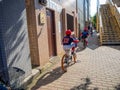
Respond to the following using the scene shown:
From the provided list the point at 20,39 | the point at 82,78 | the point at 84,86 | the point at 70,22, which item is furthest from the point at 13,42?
the point at 70,22

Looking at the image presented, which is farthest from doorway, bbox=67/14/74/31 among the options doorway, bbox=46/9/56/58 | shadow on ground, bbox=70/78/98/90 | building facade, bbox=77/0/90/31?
shadow on ground, bbox=70/78/98/90

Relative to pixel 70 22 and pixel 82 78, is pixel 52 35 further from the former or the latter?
pixel 70 22

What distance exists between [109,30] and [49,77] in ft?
41.3

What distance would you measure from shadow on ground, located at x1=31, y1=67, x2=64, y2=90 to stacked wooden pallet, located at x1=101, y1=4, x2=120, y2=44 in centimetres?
877

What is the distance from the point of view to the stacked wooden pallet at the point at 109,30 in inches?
578

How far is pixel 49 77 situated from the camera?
19.4ft

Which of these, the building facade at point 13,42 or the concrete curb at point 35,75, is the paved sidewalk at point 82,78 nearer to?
the concrete curb at point 35,75

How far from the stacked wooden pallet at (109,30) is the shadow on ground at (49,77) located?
8.77 meters

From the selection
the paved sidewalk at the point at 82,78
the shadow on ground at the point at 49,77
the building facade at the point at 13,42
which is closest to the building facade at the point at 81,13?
the paved sidewalk at the point at 82,78

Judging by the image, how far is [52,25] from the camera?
8.70 m

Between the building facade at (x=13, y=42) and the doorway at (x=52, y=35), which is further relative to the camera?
the doorway at (x=52, y=35)

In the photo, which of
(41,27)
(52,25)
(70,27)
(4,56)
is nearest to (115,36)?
(70,27)

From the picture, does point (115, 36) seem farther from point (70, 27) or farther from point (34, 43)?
point (34, 43)

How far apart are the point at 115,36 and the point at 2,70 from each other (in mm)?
13202
